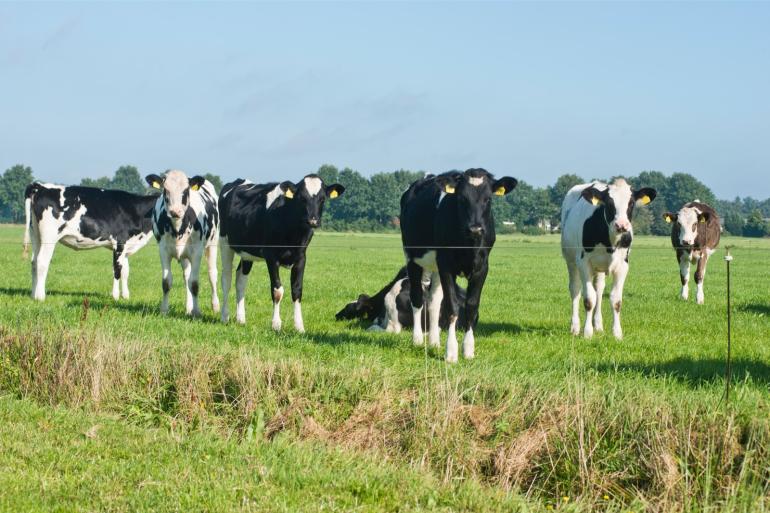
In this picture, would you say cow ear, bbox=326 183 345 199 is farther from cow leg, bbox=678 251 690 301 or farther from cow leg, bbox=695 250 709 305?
cow leg, bbox=678 251 690 301

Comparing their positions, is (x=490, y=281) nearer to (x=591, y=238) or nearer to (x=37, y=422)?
(x=591, y=238)

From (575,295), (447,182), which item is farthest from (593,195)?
(447,182)

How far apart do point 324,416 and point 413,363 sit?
2.30m

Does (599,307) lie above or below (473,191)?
below

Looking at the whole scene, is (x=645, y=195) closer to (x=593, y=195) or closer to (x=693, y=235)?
(x=593, y=195)

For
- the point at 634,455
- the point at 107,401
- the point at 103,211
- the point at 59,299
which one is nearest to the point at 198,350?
the point at 107,401

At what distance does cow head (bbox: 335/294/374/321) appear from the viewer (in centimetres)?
1462

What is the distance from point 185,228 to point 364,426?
29.4 ft

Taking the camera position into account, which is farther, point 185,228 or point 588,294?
point 185,228

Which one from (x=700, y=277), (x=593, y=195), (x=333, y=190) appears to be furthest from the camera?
(x=700, y=277)

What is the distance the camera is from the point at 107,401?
885cm

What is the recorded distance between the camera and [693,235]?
2181cm

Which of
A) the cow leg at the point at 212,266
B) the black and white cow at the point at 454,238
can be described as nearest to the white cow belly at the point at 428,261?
the black and white cow at the point at 454,238

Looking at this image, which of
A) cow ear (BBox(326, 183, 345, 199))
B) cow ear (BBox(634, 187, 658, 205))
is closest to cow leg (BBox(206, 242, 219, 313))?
cow ear (BBox(326, 183, 345, 199))
